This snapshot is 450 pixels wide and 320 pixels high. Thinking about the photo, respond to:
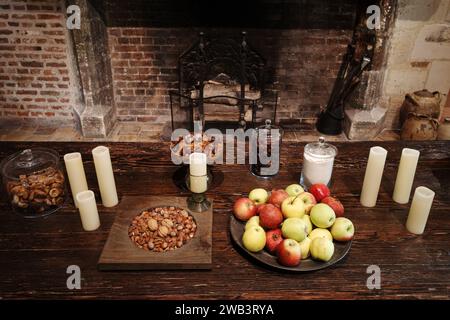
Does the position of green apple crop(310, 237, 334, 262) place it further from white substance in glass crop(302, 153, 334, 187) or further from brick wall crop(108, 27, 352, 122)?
brick wall crop(108, 27, 352, 122)

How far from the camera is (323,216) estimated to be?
126 cm

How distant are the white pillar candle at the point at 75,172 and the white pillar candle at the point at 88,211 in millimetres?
139

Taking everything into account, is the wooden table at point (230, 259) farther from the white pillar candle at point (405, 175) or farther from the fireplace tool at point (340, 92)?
the fireplace tool at point (340, 92)

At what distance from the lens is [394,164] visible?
1.77m

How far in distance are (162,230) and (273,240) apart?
1.17 feet

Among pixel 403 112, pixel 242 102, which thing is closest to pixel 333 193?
pixel 242 102

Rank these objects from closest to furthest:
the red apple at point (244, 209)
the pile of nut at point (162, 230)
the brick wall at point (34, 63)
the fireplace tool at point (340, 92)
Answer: the pile of nut at point (162, 230)
the red apple at point (244, 209)
the brick wall at point (34, 63)
the fireplace tool at point (340, 92)

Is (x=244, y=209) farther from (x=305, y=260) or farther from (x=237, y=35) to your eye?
(x=237, y=35)

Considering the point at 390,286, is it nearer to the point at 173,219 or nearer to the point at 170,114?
the point at 173,219

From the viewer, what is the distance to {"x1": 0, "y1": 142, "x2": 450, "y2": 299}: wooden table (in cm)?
113

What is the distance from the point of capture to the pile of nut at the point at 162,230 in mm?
1228

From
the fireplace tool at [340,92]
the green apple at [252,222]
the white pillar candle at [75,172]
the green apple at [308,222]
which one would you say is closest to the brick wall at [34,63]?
the white pillar candle at [75,172]

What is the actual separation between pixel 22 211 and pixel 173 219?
1.86 ft
